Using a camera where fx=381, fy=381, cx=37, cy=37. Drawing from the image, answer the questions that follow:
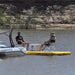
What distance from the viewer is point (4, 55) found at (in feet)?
93.1

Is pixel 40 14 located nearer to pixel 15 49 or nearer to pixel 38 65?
pixel 15 49

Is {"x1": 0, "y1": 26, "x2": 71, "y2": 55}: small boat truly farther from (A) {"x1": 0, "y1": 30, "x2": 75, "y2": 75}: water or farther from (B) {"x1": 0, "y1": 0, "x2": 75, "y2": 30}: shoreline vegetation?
(B) {"x1": 0, "y1": 0, "x2": 75, "y2": 30}: shoreline vegetation

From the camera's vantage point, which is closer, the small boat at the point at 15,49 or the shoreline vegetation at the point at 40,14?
the small boat at the point at 15,49

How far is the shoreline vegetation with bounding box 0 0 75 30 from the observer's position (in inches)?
3542

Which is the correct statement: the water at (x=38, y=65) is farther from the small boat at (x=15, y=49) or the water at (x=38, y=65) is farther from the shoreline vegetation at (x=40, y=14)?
the shoreline vegetation at (x=40, y=14)

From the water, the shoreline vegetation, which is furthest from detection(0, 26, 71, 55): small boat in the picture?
the shoreline vegetation

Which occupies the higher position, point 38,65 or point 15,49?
point 15,49

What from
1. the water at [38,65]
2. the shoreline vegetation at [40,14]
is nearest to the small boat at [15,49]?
the water at [38,65]

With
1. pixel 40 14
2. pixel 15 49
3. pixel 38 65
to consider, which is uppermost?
pixel 15 49

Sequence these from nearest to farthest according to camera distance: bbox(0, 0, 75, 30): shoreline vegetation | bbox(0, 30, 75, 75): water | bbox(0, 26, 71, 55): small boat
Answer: bbox(0, 30, 75, 75): water < bbox(0, 26, 71, 55): small boat < bbox(0, 0, 75, 30): shoreline vegetation

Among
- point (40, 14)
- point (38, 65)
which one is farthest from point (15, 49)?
point (40, 14)

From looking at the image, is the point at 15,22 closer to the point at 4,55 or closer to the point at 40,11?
the point at 40,11

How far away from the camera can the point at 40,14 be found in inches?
3939

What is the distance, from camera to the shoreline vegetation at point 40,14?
90.0m
